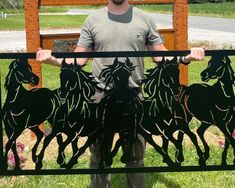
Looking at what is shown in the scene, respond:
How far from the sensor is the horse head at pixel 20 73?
255 centimetres

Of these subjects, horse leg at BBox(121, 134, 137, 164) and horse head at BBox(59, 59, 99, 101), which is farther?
horse leg at BBox(121, 134, 137, 164)

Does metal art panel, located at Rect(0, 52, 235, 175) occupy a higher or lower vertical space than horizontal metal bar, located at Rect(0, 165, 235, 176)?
higher

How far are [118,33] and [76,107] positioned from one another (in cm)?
50

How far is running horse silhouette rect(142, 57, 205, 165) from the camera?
2.61 meters

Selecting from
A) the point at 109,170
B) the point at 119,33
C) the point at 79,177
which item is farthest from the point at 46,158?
the point at 119,33

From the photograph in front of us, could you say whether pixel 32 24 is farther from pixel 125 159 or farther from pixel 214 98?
pixel 214 98

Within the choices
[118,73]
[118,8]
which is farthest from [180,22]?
[118,73]

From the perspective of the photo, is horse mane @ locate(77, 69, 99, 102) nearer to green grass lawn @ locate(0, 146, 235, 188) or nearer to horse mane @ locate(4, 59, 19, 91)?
horse mane @ locate(4, 59, 19, 91)

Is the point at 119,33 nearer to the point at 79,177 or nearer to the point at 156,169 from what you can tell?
the point at 156,169

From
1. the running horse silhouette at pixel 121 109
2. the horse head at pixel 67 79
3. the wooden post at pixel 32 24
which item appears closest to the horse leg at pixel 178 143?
the running horse silhouette at pixel 121 109

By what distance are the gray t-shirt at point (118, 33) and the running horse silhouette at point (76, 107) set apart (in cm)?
13

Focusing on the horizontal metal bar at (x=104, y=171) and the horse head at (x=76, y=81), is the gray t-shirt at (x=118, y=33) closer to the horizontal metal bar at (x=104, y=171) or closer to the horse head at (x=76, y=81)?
the horse head at (x=76, y=81)

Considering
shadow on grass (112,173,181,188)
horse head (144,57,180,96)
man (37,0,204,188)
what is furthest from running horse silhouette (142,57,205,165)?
shadow on grass (112,173,181,188)

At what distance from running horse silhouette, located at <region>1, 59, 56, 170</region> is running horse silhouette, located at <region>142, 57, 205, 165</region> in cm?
56
